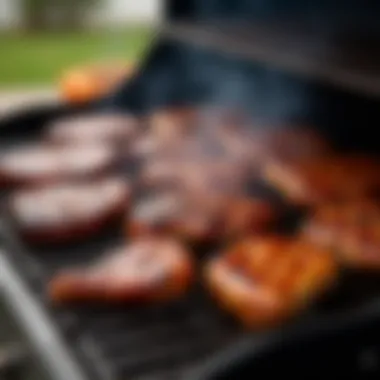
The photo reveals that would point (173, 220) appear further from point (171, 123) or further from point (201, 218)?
point (171, 123)

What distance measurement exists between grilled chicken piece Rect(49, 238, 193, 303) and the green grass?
2.07 metres

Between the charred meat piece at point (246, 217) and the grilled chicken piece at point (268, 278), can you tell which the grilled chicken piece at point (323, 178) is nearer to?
the charred meat piece at point (246, 217)

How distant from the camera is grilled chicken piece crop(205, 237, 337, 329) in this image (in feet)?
3.64

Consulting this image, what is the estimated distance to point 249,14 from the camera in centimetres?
198

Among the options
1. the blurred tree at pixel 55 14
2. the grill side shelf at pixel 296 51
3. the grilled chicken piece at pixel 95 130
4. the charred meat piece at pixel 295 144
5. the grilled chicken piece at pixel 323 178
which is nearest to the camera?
the grill side shelf at pixel 296 51

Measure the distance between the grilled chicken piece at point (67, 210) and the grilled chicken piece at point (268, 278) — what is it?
0.68ft

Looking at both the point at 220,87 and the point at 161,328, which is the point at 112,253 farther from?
the point at 220,87

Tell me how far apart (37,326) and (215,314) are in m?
0.22

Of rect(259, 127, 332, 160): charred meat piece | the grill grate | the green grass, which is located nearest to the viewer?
the grill grate

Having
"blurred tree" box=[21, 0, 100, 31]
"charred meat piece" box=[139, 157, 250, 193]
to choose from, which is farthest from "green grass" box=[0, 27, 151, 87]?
"charred meat piece" box=[139, 157, 250, 193]

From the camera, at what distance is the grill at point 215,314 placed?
93cm

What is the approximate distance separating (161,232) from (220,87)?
70 centimetres

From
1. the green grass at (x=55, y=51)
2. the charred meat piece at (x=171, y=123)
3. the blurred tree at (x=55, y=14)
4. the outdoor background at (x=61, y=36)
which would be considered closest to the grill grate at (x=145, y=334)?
the charred meat piece at (x=171, y=123)

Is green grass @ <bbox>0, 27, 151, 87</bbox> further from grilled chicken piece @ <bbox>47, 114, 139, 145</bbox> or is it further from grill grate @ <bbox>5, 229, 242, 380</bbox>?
grill grate @ <bbox>5, 229, 242, 380</bbox>
